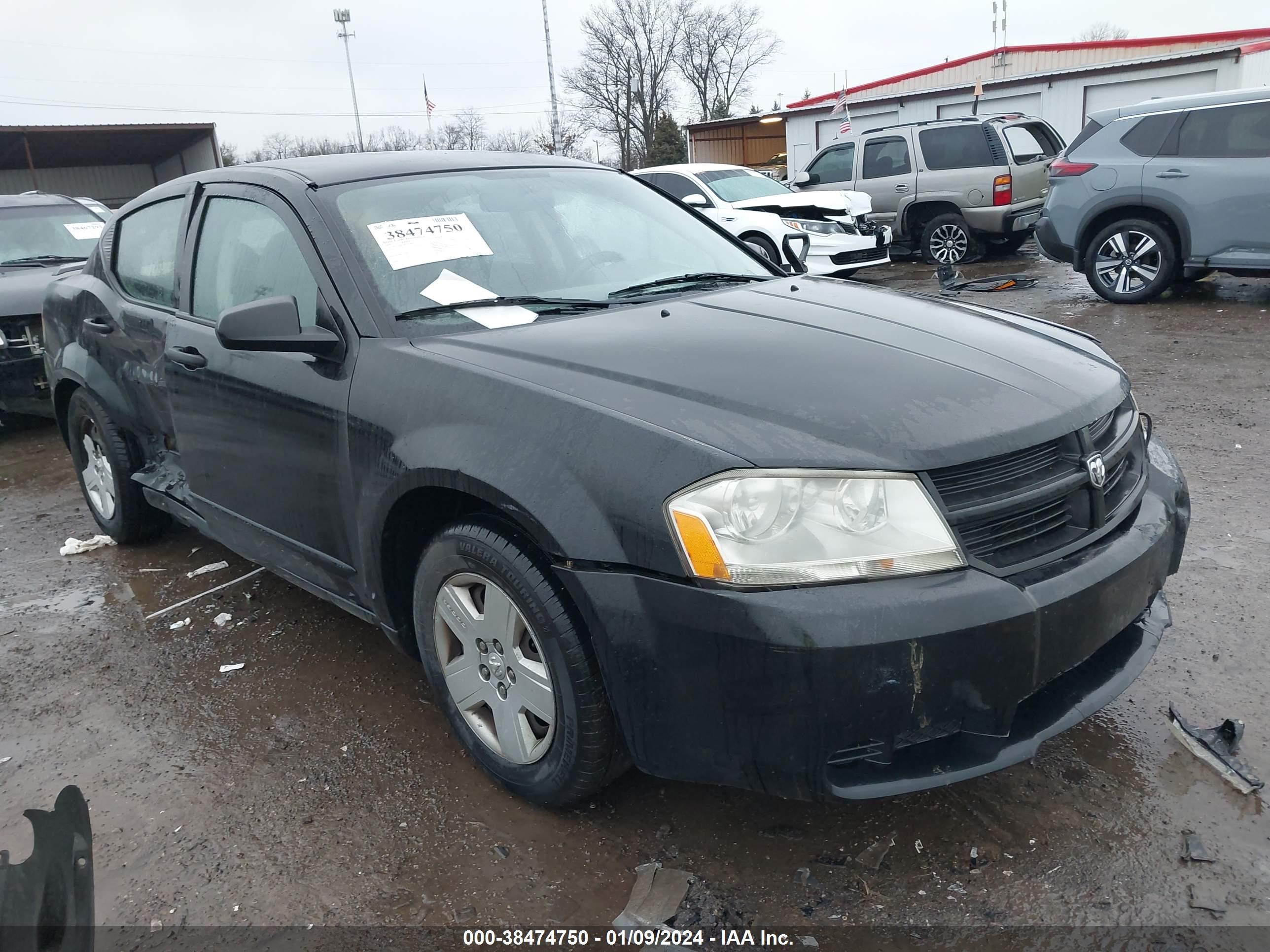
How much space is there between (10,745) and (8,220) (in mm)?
6512

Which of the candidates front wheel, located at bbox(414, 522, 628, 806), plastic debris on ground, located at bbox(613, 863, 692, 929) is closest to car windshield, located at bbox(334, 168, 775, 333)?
front wheel, located at bbox(414, 522, 628, 806)

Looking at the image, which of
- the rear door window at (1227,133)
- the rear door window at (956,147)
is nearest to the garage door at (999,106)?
the rear door window at (956,147)

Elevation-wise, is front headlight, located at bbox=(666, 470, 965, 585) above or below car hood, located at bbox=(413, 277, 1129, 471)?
below

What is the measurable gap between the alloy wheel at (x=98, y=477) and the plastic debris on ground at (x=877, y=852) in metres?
3.60

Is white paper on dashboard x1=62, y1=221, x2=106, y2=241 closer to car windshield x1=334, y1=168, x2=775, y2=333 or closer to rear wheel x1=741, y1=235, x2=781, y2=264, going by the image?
car windshield x1=334, y1=168, x2=775, y2=333

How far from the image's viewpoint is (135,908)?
7.45 ft

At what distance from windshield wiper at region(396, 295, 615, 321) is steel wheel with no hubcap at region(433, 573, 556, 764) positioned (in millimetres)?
774

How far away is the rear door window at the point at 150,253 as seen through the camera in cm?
368

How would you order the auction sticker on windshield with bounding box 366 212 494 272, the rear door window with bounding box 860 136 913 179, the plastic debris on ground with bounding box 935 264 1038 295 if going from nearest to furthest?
the auction sticker on windshield with bounding box 366 212 494 272, the plastic debris on ground with bounding box 935 264 1038 295, the rear door window with bounding box 860 136 913 179

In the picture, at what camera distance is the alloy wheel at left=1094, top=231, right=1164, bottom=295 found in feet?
29.1

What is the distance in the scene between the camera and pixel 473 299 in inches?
110

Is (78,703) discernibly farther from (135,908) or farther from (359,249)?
(359,249)

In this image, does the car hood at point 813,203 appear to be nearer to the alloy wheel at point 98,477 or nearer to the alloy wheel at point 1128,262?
the alloy wheel at point 1128,262

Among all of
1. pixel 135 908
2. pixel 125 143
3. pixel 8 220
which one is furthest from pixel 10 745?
pixel 125 143
